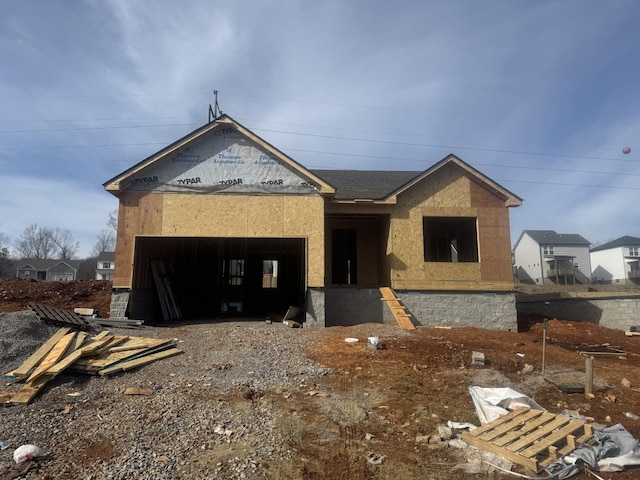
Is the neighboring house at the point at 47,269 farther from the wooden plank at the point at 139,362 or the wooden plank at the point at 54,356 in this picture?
the wooden plank at the point at 139,362

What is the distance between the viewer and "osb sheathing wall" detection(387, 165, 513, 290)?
15.0 meters

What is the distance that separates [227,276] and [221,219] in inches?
252

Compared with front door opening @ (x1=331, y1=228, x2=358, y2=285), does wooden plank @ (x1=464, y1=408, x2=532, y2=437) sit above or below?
below

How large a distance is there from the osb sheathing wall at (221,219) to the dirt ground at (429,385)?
381cm

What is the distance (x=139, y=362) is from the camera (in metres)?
8.48

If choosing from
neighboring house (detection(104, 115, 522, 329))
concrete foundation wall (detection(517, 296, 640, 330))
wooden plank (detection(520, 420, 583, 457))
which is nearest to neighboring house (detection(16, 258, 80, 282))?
neighboring house (detection(104, 115, 522, 329))

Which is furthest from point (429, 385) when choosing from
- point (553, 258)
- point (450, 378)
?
point (553, 258)

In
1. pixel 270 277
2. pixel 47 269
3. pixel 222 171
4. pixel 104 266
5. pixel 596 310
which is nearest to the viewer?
pixel 222 171

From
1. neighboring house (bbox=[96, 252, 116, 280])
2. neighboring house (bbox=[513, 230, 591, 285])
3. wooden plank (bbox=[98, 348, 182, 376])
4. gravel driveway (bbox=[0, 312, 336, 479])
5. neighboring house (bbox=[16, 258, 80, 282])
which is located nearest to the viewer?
gravel driveway (bbox=[0, 312, 336, 479])

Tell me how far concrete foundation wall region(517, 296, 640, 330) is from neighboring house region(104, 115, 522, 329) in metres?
3.83

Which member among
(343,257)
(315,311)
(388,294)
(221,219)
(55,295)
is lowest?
(315,311)

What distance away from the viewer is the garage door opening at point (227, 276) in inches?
678

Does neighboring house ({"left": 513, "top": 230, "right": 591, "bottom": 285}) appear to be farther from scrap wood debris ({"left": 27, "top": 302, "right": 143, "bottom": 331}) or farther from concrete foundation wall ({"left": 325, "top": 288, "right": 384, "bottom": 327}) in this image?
scrap wood debris ({"left": 27, "top": 302, "right": 143, "bottom": 331})

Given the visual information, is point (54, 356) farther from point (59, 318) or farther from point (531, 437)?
point (531, 437)
